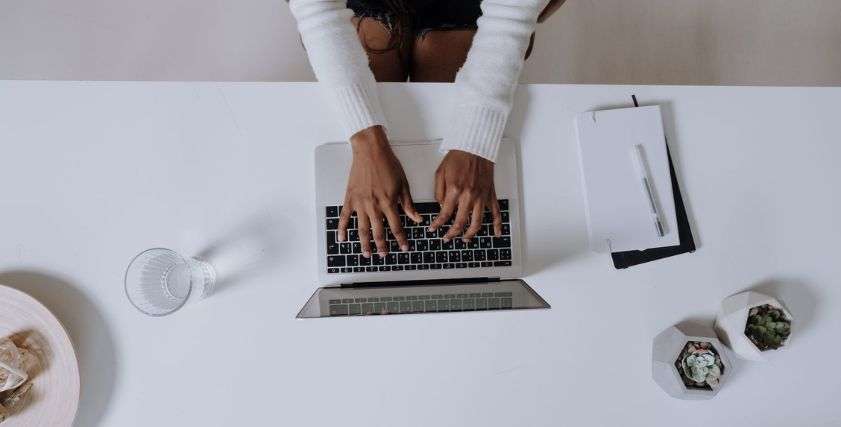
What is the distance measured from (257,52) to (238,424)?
93 cm

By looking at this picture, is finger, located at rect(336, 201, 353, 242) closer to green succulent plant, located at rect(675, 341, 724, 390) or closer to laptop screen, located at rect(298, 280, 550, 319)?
laptop screen, located at rect(298, 280, 550, 319)

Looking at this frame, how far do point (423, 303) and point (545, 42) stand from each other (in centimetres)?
95

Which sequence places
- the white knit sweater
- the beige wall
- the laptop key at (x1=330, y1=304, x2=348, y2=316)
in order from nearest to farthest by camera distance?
the laptop key at (x1=330, y1=304, x2=348, y2=316), the white knit sweater, the beige wall

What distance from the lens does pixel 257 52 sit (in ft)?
4.27

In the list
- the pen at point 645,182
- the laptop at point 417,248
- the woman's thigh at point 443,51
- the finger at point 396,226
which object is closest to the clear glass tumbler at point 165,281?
the laptop at point 417,248

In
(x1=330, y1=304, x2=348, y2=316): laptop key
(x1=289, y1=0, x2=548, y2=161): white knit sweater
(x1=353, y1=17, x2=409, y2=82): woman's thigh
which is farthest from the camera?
(x1=353, y1=17, x2=409, y2=82): woman's thigh

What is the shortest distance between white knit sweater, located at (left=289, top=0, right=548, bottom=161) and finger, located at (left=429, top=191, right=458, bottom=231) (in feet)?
0.27

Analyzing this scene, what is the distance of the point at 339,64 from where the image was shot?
0.75 m

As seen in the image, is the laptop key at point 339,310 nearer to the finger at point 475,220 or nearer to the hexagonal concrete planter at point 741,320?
the finger at point 475,220

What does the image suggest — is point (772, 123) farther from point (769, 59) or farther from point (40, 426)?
point (40, 426)

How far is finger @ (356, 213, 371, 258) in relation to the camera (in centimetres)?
74

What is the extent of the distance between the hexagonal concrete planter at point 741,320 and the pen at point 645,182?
15 centimetres

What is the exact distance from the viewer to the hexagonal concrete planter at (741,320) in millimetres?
734

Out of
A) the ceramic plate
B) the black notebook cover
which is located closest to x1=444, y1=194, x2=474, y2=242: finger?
the black notebook cover
